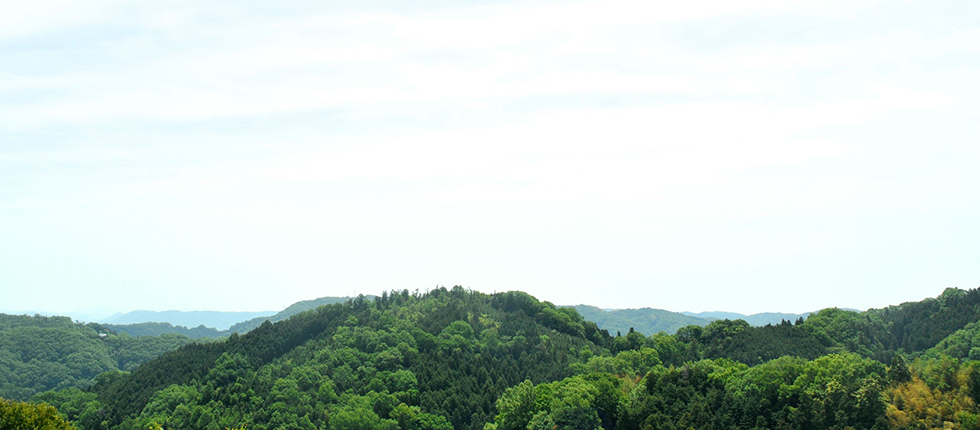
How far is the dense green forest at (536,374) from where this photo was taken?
72.6m

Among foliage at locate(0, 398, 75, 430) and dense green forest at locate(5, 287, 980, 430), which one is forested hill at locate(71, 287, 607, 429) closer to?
dense green forest at locate(5, 287, 980, 430)

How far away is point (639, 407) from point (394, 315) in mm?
60566

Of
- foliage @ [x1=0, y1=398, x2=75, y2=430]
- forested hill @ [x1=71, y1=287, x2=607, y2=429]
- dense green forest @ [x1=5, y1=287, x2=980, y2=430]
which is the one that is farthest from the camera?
forested hill @ [x1=71, y1=287, x2=607, y2=429]

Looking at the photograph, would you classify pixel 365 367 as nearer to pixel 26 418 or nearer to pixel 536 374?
pixel 536 374

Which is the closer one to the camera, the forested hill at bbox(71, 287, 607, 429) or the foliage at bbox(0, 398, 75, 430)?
the foliage at bbox(0, 398, 75, 430)

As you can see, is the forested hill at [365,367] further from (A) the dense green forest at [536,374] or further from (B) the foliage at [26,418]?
(B) the foliage at [26,418]

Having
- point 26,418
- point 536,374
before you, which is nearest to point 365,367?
point 536,374

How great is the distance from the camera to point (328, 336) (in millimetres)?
124000

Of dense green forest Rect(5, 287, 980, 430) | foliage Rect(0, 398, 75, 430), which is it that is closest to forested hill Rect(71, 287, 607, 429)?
dense green forest Rect(5, 287, 980, 430)

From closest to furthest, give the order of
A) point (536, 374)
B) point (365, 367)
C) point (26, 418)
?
point (26, 418) → point (365, 367) → point (536, 374)

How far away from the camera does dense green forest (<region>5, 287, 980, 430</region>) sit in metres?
72.6

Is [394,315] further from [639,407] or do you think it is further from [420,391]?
[639,407]

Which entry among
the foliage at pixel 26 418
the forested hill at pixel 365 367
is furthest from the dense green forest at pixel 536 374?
the foliage at pixel 26 418

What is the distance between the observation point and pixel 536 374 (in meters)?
112
